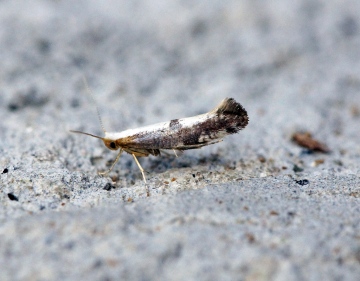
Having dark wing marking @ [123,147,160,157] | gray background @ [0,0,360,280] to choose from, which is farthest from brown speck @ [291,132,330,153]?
dark wing marking @ [123,147,160,157]

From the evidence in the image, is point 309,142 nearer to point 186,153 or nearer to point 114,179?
point 186,153

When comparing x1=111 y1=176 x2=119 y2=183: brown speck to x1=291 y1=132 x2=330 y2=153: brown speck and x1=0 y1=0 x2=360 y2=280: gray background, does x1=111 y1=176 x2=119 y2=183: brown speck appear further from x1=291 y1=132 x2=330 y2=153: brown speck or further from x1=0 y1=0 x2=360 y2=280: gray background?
x1=291 y1=132 x2=330 y2=153: brown speck

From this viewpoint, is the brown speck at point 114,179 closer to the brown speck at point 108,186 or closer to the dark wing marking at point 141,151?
the brown speck at point 108,186

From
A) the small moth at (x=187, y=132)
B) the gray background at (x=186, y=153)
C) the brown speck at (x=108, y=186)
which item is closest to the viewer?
the gray background at (x=186, y=153)

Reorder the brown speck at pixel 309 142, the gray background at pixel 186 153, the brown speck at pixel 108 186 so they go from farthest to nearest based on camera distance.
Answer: the brown speck at pixel 309 142, the brown speck at pixel 108 186, the gray background at pixel 186 153

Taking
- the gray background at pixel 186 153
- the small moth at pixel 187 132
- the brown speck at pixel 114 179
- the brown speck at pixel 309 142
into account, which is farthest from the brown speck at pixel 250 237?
the brown speck at pixel 309 142

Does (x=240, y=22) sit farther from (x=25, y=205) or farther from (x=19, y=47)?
(x=25, y=205)
